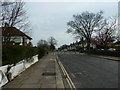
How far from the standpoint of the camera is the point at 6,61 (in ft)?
32.2

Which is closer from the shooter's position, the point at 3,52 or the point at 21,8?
the point at 3,52

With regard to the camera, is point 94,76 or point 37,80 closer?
point 37,80

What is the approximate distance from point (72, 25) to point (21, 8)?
38.9m

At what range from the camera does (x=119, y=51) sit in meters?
32.6

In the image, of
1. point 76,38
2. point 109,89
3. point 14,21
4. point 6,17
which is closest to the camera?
point 109,89

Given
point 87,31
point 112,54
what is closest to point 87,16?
point 87,31

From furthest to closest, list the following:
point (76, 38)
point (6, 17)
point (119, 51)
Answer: point (76, 38) < point (119, 51) < point (6, 17)

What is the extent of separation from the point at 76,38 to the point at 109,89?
53121 mm

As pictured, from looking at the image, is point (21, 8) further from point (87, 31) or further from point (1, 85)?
point (87, 31)

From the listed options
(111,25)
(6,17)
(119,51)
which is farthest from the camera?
(111,25)

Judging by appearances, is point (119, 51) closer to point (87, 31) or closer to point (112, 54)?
point (112, 54)

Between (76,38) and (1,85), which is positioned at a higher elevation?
(76,38)

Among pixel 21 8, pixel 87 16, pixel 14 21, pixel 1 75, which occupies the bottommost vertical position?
pixel 1 75


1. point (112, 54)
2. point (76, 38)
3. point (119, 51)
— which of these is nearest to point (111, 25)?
point (76, 38)
